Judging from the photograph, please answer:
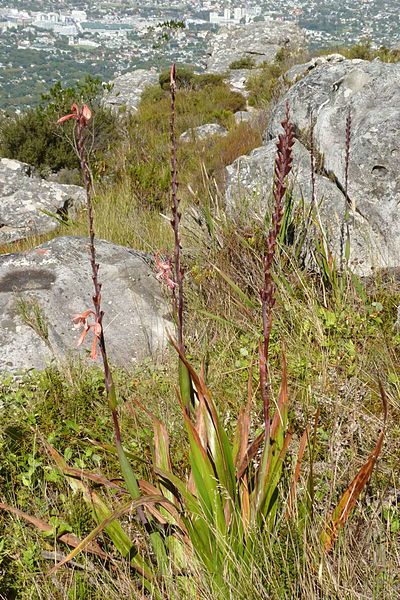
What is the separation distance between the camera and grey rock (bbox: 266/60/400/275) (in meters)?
4.31

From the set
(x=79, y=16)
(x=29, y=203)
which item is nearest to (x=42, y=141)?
(x=29, y=203)

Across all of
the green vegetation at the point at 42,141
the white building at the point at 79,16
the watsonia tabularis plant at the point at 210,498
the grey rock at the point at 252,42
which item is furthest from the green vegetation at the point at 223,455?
the white building at the point at 79,16

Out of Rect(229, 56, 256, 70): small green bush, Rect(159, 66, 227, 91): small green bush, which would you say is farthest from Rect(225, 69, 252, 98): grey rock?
Rect(229, 56, 256, 70): small green bush

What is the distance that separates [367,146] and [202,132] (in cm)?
599

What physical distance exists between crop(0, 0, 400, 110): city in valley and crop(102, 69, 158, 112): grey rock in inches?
72.3

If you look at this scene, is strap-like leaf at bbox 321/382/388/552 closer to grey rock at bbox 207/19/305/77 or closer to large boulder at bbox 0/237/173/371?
large boulder at bbox 0/237/173/371

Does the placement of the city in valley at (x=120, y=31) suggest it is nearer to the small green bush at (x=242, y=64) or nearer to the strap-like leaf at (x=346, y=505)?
the small green bush at (x=242, y=64)

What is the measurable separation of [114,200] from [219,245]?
7.56 ft

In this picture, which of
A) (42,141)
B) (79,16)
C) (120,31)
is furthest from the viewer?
(79,16)

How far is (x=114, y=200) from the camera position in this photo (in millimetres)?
6055

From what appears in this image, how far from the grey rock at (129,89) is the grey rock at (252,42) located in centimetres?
210

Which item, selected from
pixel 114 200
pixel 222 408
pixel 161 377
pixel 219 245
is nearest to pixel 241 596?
pixel 222 408

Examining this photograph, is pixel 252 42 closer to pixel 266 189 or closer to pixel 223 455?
pixel 266 189

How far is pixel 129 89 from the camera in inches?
698
